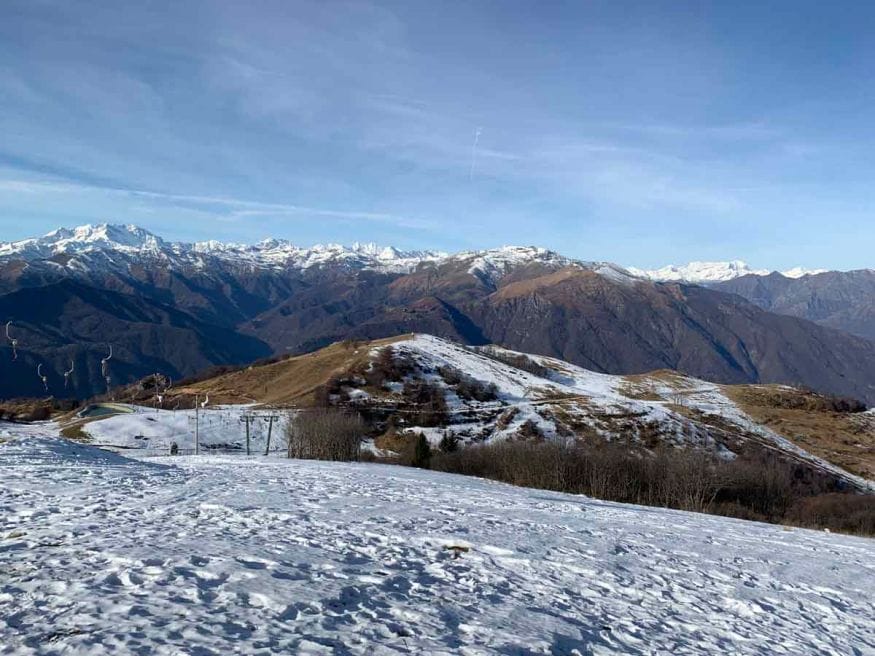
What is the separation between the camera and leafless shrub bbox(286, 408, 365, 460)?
71062 millimetres

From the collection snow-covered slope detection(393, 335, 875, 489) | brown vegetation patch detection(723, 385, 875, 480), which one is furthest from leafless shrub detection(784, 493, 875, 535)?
brown vegetation patch detection(723, 385, 875, 480)

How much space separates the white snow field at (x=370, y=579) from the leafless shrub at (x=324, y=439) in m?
47.5

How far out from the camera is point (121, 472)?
25234 mm

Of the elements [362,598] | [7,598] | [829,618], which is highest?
[7,598]

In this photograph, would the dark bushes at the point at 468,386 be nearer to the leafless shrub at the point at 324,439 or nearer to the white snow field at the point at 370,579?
the leafless shrub at the point at 324,439

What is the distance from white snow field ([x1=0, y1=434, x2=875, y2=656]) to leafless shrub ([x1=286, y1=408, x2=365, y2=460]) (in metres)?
47.5

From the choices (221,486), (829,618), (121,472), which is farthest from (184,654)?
(121,472)

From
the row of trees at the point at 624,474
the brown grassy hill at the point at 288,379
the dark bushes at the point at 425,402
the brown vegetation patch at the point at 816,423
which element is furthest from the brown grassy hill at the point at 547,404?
the row of trees at the point at 624,474

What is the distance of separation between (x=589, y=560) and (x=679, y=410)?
123m

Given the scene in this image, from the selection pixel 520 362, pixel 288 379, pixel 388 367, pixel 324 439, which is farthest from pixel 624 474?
pixel 520 362

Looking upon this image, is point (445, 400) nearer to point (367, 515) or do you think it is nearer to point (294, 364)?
point (294, 364)

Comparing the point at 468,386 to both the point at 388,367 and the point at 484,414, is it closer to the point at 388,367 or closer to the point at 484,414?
the point at 484,414

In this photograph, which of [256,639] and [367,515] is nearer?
[256,639]

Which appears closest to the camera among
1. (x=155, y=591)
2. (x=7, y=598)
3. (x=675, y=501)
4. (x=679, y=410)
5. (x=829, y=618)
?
(x=7, y=598)
